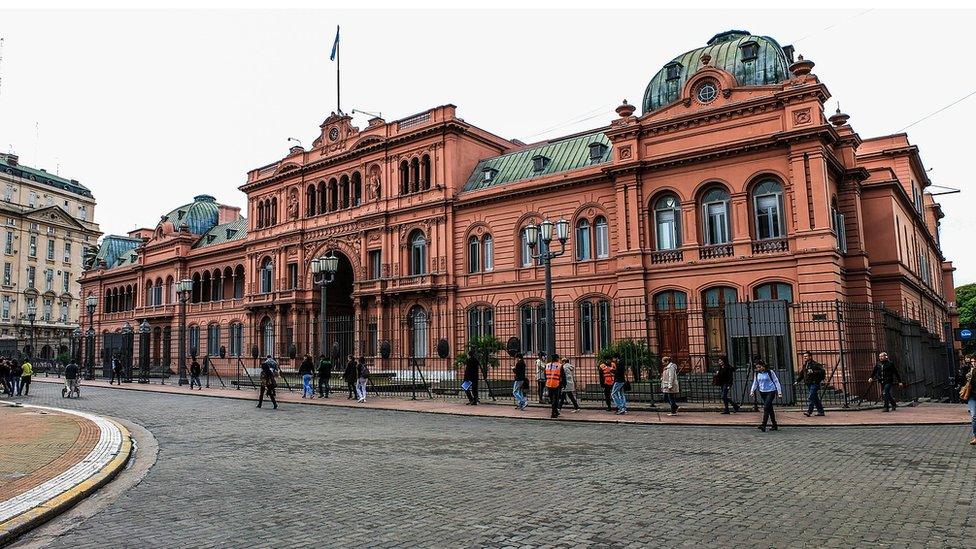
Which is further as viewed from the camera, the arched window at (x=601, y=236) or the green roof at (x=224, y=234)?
the green roof at (x=224, y=234)

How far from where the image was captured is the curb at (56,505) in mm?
6773

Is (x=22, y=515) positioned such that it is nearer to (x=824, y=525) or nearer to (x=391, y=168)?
(x=824, y=525)

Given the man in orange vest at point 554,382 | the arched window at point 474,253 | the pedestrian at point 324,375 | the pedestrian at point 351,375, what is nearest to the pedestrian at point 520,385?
the man in orange vest at point 554,382

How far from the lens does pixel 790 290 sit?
26172mm

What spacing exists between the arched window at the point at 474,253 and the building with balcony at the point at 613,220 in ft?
0.41

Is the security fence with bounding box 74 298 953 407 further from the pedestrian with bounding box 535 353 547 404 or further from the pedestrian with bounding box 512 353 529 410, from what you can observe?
the pedestrian with bounding box 512 353 529 410

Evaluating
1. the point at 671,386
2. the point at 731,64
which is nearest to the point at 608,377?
the point at 671,386

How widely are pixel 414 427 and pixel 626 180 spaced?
17.9 meters

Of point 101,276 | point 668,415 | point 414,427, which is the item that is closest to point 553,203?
point 668,415

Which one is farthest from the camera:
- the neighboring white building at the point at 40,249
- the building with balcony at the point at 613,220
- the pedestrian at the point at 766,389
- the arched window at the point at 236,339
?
the neighboring white building at the point at 40,249

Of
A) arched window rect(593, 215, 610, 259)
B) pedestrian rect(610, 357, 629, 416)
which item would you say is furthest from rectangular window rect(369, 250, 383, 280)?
pedestrian rect(610, 357, 629, 416)

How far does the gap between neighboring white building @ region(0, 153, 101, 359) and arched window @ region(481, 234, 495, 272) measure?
196 ft

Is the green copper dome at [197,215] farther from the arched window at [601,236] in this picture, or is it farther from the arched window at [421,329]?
the arched window at [601,236]

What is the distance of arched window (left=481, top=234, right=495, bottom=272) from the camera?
35.7 metres
